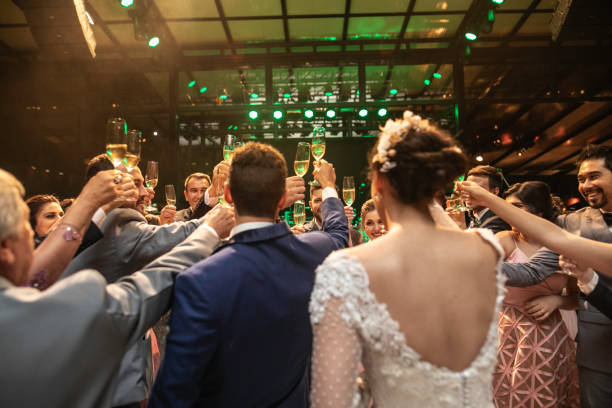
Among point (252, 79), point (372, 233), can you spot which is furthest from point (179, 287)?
point (252, 79)

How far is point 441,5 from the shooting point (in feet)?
18.6

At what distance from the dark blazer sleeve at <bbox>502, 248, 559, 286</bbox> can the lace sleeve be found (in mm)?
1638

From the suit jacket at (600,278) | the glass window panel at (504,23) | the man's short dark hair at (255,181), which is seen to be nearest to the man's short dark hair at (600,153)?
the suit jacket at (600,278)

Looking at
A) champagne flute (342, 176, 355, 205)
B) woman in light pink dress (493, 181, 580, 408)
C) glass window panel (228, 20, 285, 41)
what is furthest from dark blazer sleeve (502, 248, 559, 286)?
glass window panel (228, 20, 285, 41)

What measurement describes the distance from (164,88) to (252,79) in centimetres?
164

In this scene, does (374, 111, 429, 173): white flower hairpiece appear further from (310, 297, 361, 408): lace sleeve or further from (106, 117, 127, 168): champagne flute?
(106, 117, 127, 168): champagne flute

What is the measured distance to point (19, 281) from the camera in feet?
3.18

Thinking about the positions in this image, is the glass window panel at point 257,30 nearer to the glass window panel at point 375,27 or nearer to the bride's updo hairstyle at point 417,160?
the glass window panel at point 375,27

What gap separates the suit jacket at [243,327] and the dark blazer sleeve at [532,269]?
57.0 inches

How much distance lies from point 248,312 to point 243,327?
49mm

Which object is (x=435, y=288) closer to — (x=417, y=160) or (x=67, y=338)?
(x=417, y=160)

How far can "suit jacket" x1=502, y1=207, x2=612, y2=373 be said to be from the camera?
220cm

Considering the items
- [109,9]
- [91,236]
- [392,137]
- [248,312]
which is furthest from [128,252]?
[109,9]

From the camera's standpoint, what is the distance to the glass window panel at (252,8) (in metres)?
5.52
